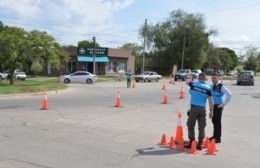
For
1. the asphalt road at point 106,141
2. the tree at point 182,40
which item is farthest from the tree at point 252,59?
the asphalt road at point 106,141

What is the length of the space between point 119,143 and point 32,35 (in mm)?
24892

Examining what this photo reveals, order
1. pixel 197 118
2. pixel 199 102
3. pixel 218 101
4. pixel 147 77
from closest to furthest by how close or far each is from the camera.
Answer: pixel 199 102, pixel 197 118, pixel 218 101, pixel 147 77

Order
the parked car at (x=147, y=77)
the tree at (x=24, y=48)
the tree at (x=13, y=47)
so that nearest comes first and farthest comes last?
the tree at (x=13, y=47) → the tree at (x=24, y=48) → the parked car at (x=147, y=77)

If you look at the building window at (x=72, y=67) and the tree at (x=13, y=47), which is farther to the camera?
the building window at (x=72, y=67)

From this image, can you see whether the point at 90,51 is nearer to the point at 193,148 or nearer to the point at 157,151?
the point at 157,151

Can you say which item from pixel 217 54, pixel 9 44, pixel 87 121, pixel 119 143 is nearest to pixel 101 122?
pixel 87 121

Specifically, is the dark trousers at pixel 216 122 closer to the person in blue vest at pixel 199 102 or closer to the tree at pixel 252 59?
the person in blue vest at pixel 199 102

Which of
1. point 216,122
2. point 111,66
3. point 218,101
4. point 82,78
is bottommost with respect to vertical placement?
point 216,122

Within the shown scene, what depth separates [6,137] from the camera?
414 inches

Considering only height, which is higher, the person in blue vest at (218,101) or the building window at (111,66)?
the building window at (111,66)

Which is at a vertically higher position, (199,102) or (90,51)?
(90,51)

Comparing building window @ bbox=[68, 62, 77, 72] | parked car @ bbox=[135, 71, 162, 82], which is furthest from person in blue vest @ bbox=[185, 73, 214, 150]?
building window @ bbox=[68, 62, 77, 72]

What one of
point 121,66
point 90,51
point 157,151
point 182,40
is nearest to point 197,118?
point 157,151

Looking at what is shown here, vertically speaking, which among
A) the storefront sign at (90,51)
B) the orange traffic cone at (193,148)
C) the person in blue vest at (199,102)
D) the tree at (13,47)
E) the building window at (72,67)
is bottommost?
the orange traffic cone at (193,148)
